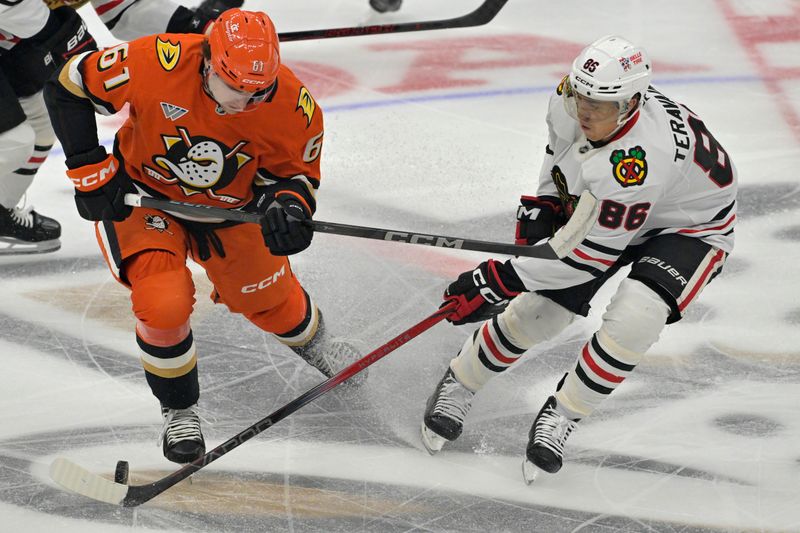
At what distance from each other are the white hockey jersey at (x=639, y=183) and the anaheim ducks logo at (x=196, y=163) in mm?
752

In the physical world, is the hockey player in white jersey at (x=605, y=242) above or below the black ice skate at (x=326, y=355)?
above

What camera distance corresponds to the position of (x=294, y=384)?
9.98 ft

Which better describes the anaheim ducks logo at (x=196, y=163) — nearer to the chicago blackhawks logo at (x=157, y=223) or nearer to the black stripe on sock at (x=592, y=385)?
the chicago blackhawks logo at (x=157, y=223)

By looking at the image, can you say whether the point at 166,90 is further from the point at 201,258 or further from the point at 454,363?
the point at 454,363

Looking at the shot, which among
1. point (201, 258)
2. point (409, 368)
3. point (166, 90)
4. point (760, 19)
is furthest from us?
point (760, 19)

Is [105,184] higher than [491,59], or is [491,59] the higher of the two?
[105,184]

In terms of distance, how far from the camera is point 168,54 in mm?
2396

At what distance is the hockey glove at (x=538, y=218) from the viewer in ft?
8.79

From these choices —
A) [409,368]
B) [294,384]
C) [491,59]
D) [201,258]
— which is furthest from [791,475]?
[491,59]

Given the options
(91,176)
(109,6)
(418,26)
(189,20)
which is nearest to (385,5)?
(418,26)

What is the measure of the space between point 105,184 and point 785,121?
309 cm

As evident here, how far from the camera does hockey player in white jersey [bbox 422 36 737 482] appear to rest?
7.61 ft

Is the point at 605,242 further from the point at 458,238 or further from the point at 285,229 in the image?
the point at 285,229

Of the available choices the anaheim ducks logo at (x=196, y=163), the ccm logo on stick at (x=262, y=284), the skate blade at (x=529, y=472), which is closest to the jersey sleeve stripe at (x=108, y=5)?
the anaheim ducks logo at (x=196, y=163)
